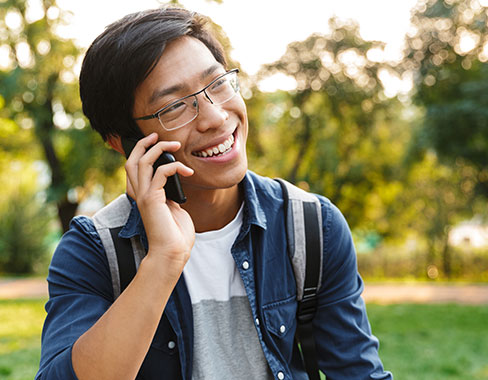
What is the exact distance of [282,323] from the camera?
1.98 metres

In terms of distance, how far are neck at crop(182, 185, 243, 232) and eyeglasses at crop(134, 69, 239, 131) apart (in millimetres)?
290

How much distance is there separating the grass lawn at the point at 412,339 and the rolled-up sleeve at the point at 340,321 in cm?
467

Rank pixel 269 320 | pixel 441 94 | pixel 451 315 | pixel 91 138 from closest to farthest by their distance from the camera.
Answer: pixel 269 320 < pixel 451 315 < pixel 441 94 < pixel 91 138

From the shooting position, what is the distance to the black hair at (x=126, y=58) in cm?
193

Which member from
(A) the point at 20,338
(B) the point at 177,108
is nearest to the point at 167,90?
(B) the point at 177,108

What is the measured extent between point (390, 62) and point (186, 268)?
13805mm

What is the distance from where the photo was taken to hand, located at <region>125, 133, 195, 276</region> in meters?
1.76

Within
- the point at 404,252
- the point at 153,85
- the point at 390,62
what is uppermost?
the point at 153,85

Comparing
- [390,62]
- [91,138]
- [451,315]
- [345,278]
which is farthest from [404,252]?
[345,278]

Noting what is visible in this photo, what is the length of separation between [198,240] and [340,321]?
0.62 m

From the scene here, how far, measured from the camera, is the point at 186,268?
6.77 ft

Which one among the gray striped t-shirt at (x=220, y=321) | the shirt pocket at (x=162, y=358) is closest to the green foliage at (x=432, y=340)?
the gray striped t-shirt at (x=220, y=321)

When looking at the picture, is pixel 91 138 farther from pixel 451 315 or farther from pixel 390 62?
pixel 451 315

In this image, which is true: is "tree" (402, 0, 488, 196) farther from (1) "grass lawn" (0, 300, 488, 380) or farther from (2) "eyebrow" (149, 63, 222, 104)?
(2) "eyebrow" (149, 63, 222, 104)
